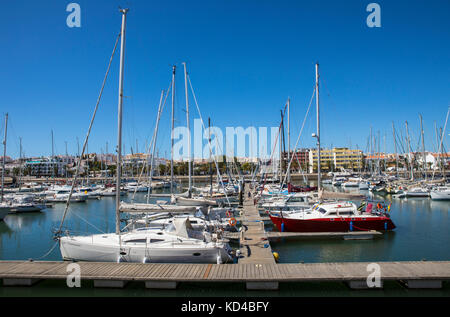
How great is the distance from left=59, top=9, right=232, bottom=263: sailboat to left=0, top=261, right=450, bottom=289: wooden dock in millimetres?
979

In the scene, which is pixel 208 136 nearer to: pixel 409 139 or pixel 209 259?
pixel 209 259

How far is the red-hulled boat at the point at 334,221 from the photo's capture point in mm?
23531

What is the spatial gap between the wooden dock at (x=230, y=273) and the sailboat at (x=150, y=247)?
0.98m

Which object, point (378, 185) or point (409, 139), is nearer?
point (378, 185)

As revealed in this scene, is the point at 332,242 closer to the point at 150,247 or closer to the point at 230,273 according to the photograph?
the point at 230,273

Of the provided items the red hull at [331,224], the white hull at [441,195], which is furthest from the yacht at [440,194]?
the red hull at [331,224]

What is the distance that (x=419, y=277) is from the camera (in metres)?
13.1

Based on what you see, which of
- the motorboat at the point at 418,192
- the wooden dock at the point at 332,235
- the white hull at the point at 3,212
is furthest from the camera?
the motorboat at the point at 418,192

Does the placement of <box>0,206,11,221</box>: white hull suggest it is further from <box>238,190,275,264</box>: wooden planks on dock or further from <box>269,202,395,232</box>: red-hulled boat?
<box>269,202,395,232</box>: red-hulled boat

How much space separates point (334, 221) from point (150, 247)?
1377 cm

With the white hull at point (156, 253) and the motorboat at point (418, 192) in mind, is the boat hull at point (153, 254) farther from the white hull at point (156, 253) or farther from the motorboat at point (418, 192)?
the motorboat at point (418, 192)
